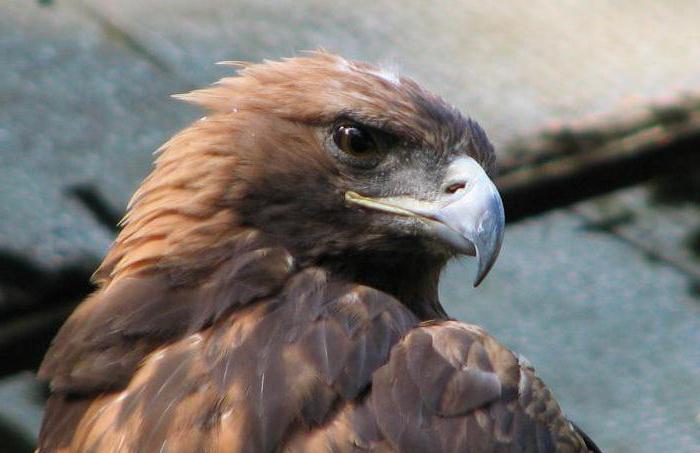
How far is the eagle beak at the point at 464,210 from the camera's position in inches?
116

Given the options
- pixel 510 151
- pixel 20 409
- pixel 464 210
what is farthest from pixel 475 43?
pixel 464 210

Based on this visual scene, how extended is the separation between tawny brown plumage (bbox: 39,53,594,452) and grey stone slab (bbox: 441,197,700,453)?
79.5 inches

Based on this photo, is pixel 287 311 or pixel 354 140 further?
pixel 354 140

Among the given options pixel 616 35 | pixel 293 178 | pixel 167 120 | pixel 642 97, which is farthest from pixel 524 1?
pixel 293 178

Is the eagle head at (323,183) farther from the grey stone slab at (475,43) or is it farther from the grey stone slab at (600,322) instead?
the grey stone slab at (475,43)

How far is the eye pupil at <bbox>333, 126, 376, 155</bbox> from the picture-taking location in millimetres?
3070

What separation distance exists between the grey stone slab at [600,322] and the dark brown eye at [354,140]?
207 centimetres

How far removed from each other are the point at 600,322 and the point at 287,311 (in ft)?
9.77

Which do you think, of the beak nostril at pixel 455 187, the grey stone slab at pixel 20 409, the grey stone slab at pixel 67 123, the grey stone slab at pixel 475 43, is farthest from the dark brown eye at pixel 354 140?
the grey stone slab at pixel 475 43

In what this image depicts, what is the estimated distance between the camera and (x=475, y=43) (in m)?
7.33

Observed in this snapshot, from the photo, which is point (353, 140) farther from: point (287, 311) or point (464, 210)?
point (287, 311)

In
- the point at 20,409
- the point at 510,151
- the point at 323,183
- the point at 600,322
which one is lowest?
the point at 600,322

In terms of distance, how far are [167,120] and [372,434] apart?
3.74 metres

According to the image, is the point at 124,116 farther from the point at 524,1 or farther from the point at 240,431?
the point at 240,431
